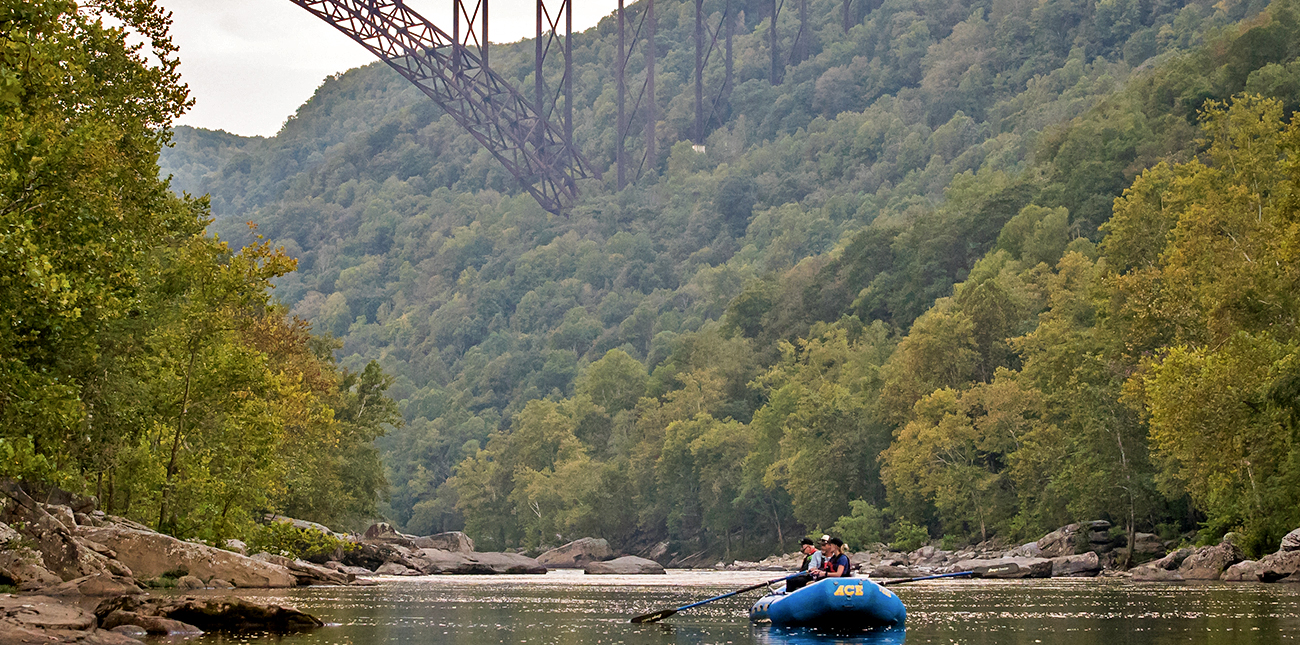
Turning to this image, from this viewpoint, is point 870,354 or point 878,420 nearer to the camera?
point 878,420

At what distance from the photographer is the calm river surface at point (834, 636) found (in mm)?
19453

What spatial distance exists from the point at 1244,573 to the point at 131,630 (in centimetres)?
2941

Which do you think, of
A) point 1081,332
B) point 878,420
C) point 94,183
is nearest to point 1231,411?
point 1081,332

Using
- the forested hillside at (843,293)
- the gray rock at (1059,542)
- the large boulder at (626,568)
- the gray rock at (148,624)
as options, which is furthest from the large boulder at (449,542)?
the gray rock at (148,624)

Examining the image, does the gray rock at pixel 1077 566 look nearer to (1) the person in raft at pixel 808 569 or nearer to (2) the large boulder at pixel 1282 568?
(2) the large boulder at pixel 1282 568

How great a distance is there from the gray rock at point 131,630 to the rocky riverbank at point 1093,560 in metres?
21.0

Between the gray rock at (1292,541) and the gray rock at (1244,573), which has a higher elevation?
the gray rock at (1292,541)

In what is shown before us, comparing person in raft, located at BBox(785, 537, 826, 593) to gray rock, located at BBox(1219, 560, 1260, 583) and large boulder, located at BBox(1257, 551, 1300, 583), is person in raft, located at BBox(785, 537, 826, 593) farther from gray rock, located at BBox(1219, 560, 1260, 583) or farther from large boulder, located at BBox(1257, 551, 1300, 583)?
gray rock, located at BBox(1219, 560, 1260, 583)

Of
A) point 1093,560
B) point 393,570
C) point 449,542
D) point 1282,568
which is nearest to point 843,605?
point 1282,568

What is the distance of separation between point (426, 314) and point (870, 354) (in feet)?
285

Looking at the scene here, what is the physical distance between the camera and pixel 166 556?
30234 millimetres

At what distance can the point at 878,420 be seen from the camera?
250ft

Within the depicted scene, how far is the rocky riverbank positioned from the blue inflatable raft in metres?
12.6

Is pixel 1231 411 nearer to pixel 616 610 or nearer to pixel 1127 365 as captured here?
pixel 1127 365
